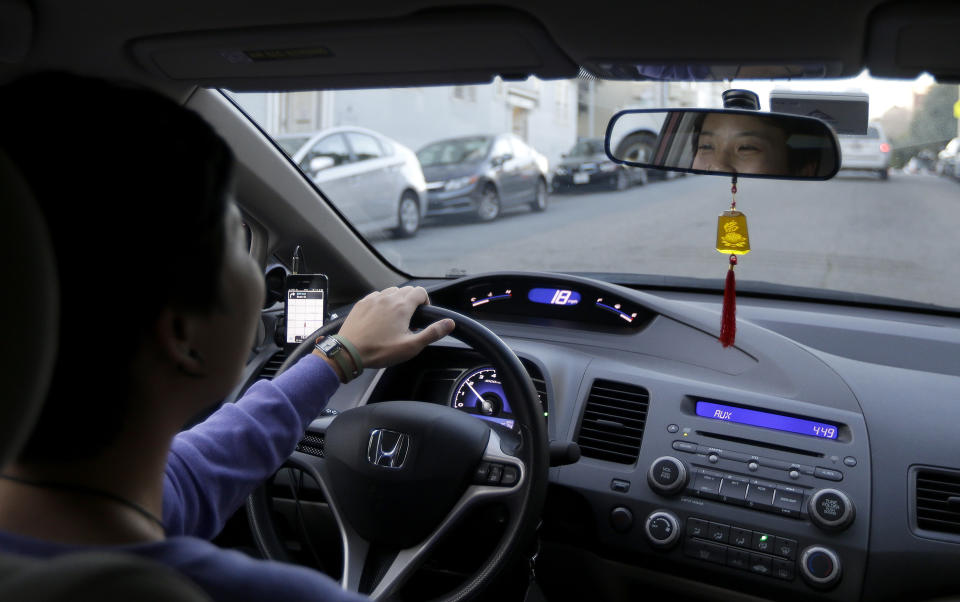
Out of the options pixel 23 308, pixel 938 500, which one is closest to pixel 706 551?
pixel 938 500

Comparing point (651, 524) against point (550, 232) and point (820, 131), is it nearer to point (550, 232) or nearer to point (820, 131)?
point (820, 131)

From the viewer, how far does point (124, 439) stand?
109 cm

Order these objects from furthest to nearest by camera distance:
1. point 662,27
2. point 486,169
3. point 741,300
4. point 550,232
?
point 550,232, point 486,169, point 741,300, point 662,27

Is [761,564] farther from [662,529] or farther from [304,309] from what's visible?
[304,309]

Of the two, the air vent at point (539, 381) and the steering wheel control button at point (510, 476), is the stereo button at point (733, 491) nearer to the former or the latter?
the air vent at point (539, 381)

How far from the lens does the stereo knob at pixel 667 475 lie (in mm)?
2734

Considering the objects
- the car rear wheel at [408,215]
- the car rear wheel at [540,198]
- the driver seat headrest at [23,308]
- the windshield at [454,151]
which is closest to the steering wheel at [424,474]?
the driver seat headrest at [23,308]

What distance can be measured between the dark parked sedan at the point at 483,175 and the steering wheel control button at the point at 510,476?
21.0 ft

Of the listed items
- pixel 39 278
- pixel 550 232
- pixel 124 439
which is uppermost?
pixel 39 278

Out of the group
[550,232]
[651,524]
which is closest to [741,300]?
[651,524]

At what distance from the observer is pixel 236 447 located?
1.75 m

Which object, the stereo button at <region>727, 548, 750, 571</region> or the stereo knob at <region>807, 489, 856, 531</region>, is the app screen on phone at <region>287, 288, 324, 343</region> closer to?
the stereo button at <region>727, 548, 750, 571</region>

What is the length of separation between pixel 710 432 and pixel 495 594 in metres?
0.81

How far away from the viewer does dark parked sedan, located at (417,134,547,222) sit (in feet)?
30.3
